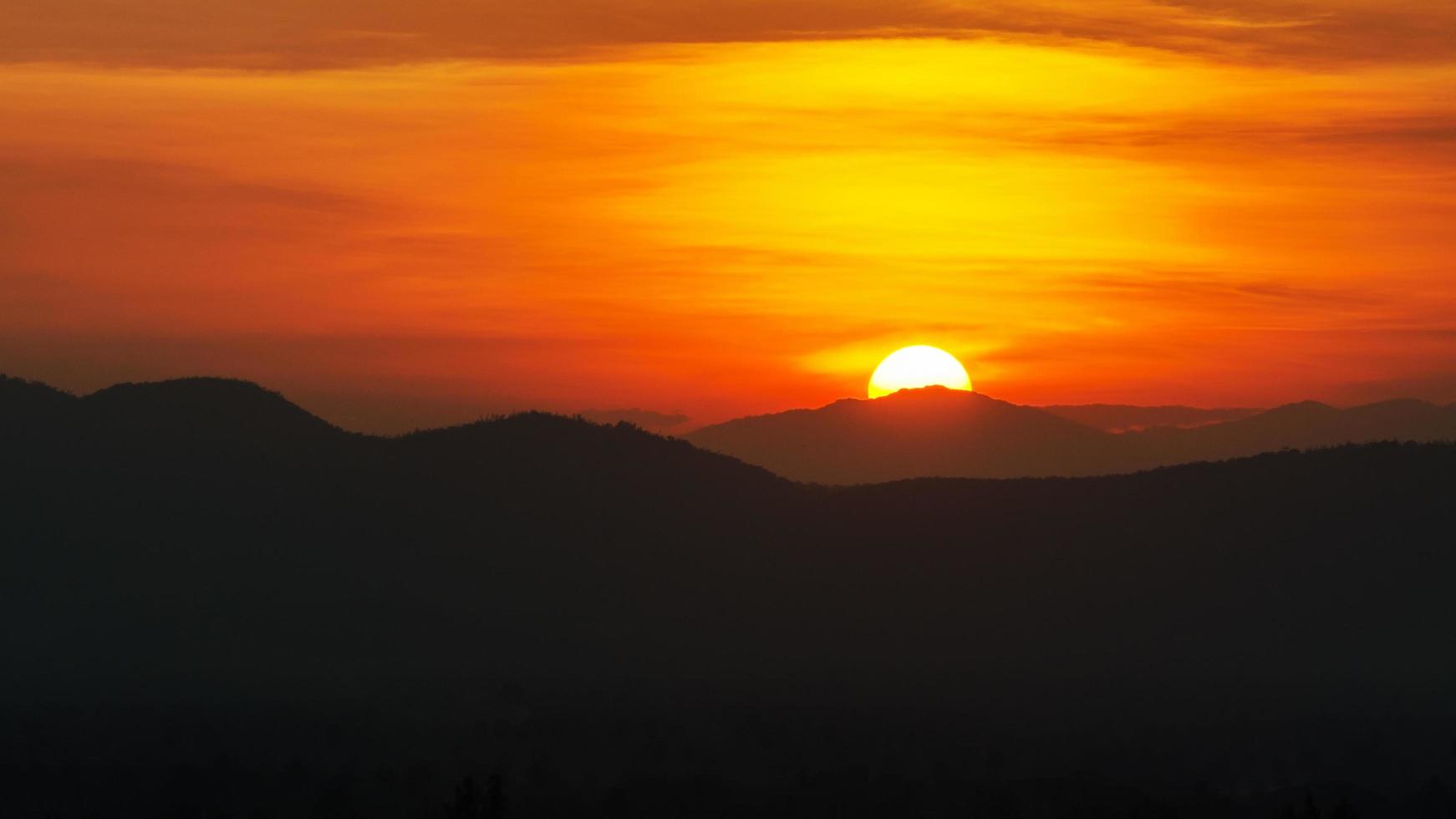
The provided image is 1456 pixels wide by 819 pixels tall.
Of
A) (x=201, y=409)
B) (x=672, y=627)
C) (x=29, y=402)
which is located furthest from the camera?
(x=201, y=409)

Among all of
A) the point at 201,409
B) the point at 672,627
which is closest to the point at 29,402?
the point at 201,409

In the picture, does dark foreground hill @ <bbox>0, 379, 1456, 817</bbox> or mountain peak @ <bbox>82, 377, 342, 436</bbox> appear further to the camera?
mountain peak @ <bbox>82, 377, 342, 436</bbox>

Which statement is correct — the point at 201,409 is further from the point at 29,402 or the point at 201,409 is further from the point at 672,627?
the point at 672,627

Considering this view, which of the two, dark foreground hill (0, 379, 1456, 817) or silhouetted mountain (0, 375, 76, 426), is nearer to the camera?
dark foreground hill (0, 379, 1456, 817)

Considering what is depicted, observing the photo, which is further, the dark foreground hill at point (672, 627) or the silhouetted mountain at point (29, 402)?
the silhouetted mountain at point (29, 402)

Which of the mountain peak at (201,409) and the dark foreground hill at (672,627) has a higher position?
the mountain peak at (201,409)

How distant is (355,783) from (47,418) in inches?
3485

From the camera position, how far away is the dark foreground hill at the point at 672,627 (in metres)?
96.2

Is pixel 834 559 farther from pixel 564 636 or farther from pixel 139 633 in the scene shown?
pixel 139 633

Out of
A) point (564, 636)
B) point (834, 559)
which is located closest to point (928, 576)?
point (834, 559)

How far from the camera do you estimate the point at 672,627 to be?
153 meters

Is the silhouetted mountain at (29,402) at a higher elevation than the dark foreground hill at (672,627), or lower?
higher

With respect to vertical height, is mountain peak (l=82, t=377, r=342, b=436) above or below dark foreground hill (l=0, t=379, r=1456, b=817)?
above

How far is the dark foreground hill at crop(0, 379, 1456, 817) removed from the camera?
96.2 m
